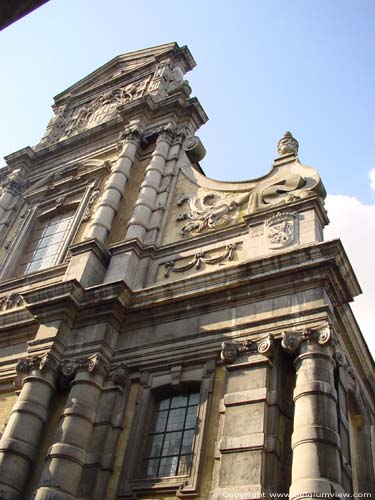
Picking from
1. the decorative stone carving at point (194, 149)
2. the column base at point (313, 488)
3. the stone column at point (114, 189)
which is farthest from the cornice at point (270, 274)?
the decorative stone carving at point (194, 149)

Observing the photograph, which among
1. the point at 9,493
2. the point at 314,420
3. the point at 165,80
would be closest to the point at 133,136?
the point at 165,80

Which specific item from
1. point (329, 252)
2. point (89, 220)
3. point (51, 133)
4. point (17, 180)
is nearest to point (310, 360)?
point (329, 252)

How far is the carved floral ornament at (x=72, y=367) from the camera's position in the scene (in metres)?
10.0

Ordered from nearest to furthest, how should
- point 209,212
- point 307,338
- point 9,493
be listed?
1. point 307,338
2. point 9,493
3. point 209,212

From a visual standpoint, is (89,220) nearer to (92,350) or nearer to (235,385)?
(92,350)

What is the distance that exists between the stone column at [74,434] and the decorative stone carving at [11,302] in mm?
3343

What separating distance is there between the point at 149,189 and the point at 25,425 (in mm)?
6447

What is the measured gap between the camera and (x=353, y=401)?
1023 centimetres

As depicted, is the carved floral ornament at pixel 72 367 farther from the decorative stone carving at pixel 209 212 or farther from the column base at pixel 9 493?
the decorative stone carving at pixel 209 212

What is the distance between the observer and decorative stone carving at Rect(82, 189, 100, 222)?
14.8 meters

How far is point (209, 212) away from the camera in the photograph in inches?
491

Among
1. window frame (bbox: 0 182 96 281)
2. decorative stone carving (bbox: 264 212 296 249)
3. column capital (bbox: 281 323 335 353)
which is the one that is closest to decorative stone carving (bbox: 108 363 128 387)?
column capital (bbox: 281 323 335 353)

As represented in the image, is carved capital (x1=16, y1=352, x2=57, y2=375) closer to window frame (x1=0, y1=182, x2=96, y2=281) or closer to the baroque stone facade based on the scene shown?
the baroque stone facade

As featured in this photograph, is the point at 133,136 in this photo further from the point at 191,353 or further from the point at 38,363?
the point at 191,353
